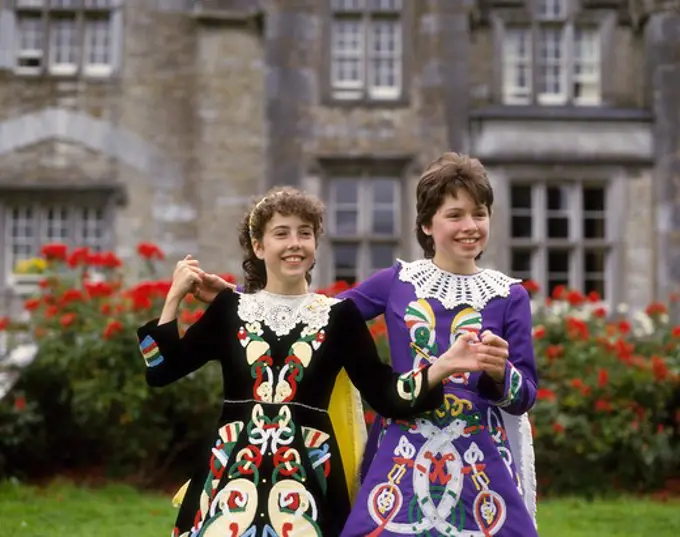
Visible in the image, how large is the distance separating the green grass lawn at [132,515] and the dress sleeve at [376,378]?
3521 mm

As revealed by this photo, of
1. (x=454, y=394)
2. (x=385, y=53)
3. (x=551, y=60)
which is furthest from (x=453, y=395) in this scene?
(x=551, y=60)

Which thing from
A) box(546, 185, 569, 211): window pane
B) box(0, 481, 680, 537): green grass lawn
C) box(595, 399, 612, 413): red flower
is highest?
box(546, 185, 569, 211): window pane

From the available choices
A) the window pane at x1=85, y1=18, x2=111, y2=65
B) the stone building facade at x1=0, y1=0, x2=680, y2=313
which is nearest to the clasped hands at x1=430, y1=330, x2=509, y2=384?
the stone building facade at x1=0, y1=0, x2=680, y2=313

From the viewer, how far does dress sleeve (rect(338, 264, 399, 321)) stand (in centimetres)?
341

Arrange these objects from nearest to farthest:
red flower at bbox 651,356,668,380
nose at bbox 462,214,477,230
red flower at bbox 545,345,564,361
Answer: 1. nose at bbox 462,214,477,230
2. red flower at bbox 651,356,668,380
3. red flower at bbox 545,345,564,361

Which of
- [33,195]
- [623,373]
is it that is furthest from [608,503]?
[33,195]

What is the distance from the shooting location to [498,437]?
3156 millimetres

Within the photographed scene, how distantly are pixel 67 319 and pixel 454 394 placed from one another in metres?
6.47

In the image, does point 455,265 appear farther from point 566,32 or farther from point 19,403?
point 566,32

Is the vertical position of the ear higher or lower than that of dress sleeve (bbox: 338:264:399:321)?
higher

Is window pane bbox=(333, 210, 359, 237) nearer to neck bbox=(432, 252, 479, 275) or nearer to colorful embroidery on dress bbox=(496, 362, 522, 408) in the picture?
neck bbox=(432, 252, 479, 275)

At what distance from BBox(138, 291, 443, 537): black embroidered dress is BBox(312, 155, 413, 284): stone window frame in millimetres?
9954

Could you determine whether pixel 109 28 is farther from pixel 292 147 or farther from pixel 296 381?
pixel 296 381

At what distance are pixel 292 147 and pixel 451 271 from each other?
10.2 metres
